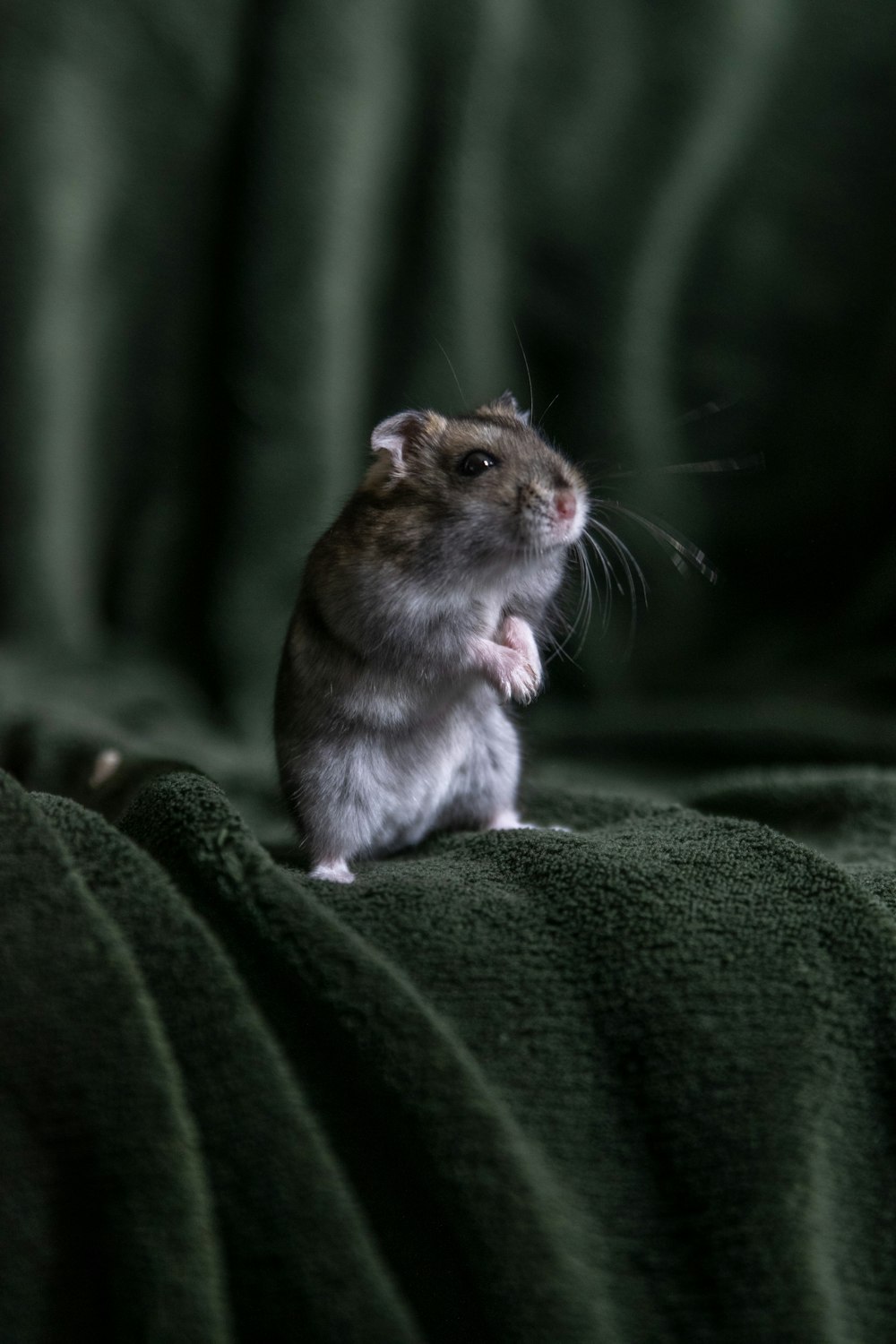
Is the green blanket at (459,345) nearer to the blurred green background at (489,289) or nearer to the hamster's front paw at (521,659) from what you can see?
the blurred green background at (489,289)

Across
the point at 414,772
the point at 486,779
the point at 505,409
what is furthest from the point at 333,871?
the point at 505,409

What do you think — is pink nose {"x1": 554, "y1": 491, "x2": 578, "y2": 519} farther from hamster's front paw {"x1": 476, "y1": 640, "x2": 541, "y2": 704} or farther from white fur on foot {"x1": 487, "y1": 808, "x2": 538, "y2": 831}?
white fur on foot {"x1": 487, "y1": 808, "x2": 538, "y2": 831}

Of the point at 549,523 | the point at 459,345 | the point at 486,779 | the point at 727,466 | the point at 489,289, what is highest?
the point at 489,289

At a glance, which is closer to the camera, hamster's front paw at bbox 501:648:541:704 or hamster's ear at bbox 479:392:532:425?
hamster's front paw at bbox 501:648:541:704

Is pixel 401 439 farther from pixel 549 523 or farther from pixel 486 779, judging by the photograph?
pixel 486 779

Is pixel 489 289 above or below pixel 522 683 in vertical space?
above

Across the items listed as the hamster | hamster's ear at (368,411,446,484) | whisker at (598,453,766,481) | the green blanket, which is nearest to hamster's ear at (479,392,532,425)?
A: the hamster
